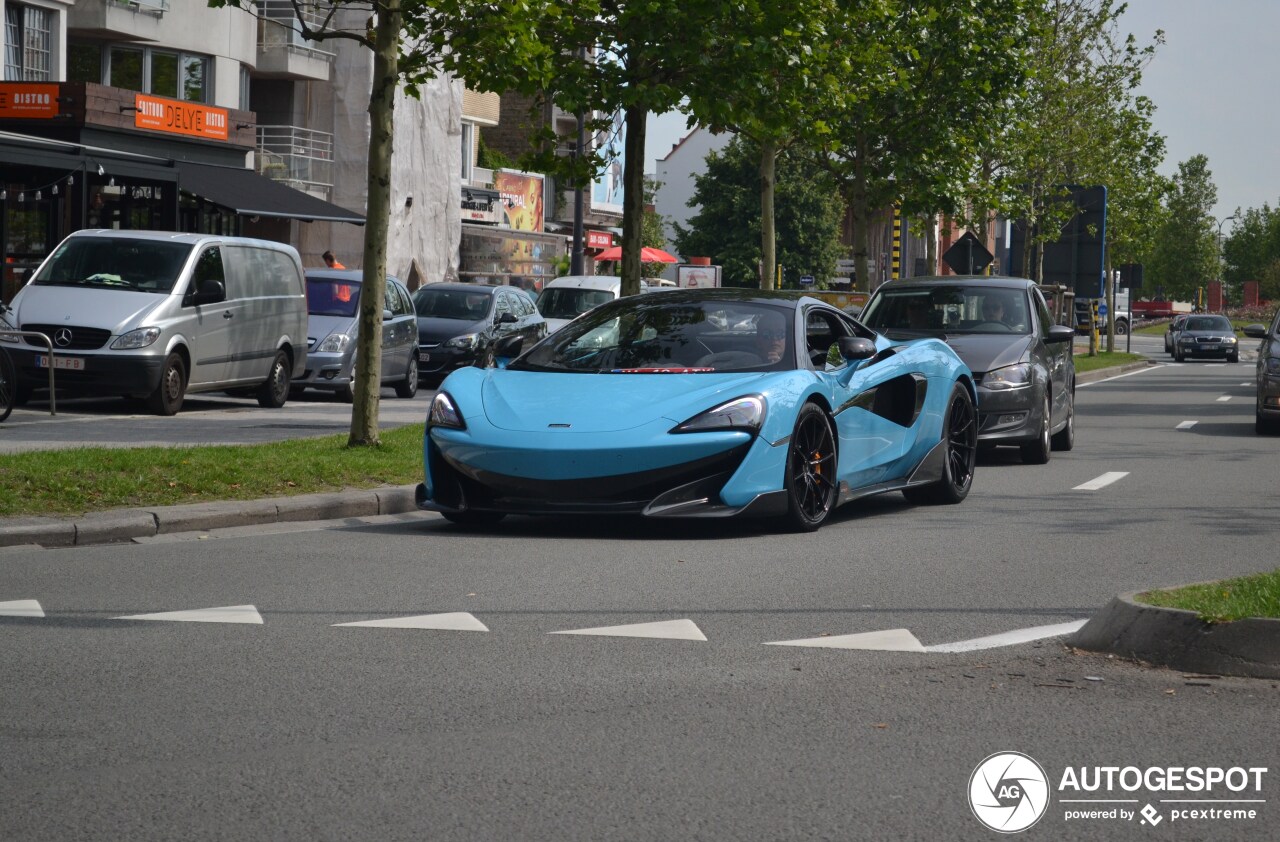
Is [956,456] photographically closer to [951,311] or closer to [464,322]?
[951,311]

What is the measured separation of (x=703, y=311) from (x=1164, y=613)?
4840 mm

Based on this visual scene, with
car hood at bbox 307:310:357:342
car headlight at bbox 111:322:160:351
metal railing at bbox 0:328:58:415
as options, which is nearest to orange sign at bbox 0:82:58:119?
car hood at bbox 307:310:357:342

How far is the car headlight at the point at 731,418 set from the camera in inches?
366

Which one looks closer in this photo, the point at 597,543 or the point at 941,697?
the point at 941,697

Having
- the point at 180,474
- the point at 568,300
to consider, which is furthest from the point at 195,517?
the point at 568,300

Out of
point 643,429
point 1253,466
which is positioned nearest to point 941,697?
point 643,429

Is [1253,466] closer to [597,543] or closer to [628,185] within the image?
[628,185]

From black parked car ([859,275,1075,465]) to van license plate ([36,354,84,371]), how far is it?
296 inches

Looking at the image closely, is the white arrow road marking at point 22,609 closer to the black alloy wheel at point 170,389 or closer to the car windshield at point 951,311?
the car windshield at point 951,311

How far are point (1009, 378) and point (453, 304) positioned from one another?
1346cm

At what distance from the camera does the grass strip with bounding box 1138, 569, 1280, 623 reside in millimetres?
6188

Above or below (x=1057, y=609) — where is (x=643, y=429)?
above

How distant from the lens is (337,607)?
7.31 m

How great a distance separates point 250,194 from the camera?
34531 mm
